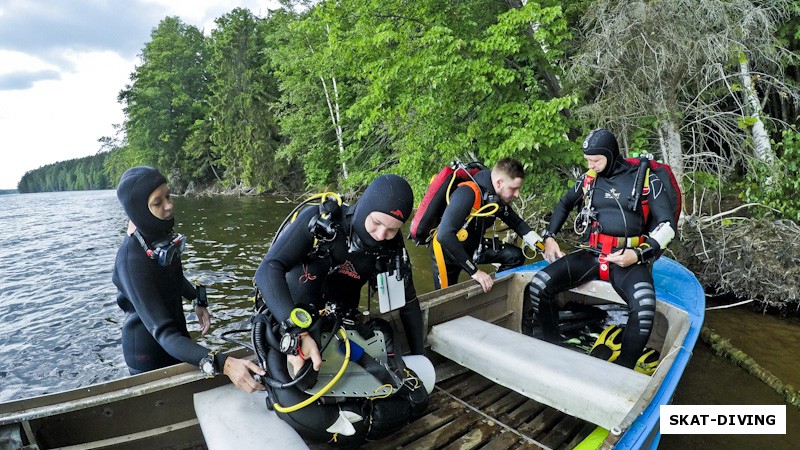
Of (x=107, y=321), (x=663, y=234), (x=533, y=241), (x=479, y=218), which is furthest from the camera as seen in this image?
(x=107, y=321)

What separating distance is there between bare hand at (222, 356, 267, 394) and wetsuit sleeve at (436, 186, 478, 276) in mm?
2091

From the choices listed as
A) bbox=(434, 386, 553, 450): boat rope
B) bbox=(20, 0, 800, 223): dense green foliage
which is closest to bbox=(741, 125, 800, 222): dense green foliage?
bbox=(20, 0, 800, 223): dense green foliage

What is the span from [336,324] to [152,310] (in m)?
1.00

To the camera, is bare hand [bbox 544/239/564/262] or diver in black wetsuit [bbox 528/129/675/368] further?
bare hand [bbox 544/239/564/262]

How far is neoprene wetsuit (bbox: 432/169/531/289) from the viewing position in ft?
13.2

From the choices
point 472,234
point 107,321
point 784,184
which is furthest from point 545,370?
point 107,321

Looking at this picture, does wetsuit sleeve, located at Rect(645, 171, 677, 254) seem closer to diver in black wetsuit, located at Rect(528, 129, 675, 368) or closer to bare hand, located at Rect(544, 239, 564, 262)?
diver in black wetsuit, located at Rect(528, 129, 675, 368)

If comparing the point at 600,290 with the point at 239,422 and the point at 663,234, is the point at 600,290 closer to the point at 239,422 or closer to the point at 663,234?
the point at 663,234

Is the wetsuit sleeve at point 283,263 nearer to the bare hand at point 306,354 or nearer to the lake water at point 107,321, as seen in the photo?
the bare hand at point 306,354

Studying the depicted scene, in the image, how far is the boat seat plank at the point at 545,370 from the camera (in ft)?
8.34

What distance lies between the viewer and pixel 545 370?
2846 mm

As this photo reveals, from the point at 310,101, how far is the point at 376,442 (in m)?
21.4

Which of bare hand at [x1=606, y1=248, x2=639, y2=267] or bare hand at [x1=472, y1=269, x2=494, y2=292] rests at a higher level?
bare hand at [x1=606, y1=248, x2=639, y2=267]

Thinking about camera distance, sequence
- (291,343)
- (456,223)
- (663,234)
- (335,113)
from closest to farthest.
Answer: (291,343) → (663,234) → (456,223) → (335,113)
